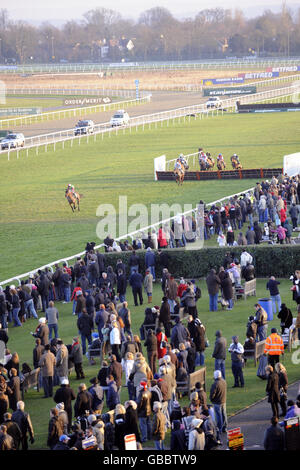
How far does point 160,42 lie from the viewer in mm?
160750

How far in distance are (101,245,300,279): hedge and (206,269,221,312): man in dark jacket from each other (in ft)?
9.98

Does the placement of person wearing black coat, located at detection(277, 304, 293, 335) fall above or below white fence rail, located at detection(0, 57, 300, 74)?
below

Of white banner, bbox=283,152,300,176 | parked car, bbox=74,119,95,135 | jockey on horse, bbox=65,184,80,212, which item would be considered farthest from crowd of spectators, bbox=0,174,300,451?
parked car, bbox=74,119,95,135

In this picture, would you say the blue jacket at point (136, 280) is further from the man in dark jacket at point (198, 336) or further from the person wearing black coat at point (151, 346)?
the person wearing black coat at point (151, 346)

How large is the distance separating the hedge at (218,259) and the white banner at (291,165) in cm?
1241

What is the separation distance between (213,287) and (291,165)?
1610 centimetres

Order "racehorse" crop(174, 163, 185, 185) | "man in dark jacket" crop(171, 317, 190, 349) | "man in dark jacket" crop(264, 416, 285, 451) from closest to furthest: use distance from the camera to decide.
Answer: "man in dark jacket" crop(264, 416, 285, 451), "man in dark jacket" crop(171, 317, 190, 349), "racehorse" crop(174, 163, 185, 185)

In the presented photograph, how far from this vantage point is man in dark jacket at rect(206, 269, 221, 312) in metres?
18.6

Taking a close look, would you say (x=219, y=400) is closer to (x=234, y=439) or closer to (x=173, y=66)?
(x=234, y=439)

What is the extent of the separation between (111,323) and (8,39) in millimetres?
143009

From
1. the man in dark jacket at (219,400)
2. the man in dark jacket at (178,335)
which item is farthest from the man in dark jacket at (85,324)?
the man in dark jacket at (219,400)

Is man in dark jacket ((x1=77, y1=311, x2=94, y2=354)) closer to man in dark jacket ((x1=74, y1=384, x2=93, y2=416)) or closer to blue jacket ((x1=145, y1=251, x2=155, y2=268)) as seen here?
man in dark jacket ((x1=74, y1=384, x2=93, y2=416))
